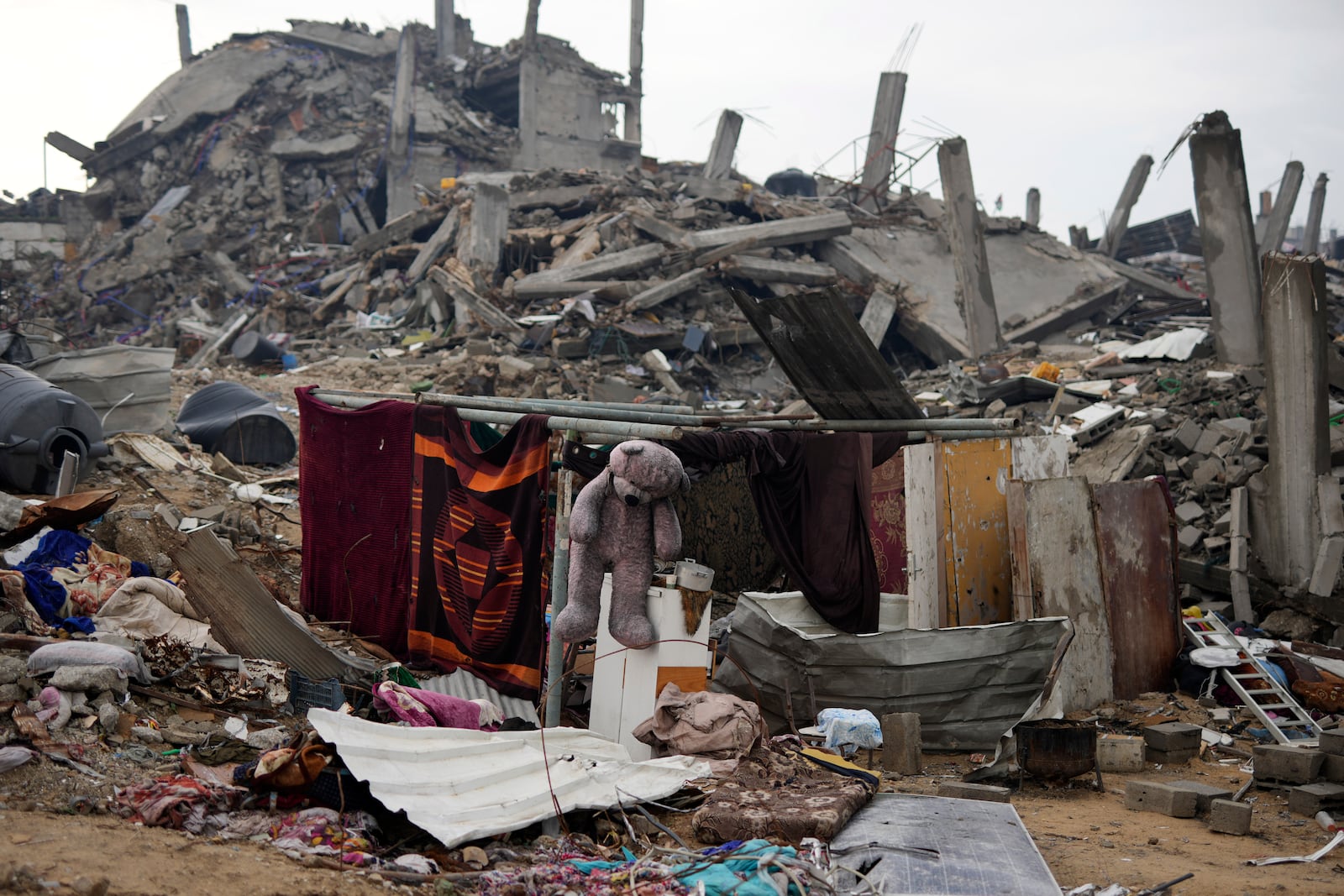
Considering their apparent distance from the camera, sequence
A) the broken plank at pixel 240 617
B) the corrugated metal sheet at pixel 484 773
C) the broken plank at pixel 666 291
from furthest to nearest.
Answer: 1. the broken plank at pixel 666 291
2. the broken plank at pixel 240 617
3. the corrugated metal sheet at pixel 484 773

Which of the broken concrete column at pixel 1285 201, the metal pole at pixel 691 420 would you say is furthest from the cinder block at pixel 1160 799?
the broken concrete column at pixel 1285 201

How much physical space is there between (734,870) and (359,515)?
14.6ft

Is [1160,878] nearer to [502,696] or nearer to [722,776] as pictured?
[722,776]

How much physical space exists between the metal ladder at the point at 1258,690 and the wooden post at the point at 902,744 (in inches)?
90.9

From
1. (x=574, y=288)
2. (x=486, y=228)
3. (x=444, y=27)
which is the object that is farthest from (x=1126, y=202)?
(x=444, y=27)

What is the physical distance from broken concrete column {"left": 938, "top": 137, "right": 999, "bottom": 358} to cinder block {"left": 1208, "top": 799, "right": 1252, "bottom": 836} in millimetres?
9859

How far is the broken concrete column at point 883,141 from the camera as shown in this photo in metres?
19.7

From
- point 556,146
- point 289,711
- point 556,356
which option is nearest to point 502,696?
point 289,711

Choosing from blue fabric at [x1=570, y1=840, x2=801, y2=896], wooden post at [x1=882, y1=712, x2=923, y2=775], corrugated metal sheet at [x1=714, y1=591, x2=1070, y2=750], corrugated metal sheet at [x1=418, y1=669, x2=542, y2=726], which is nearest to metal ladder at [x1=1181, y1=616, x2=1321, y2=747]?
corrugated metal sheet at [x1=714, y1=591, x2=1070, y2=750]

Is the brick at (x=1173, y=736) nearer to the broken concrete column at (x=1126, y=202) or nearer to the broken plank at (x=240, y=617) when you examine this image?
the broken plank at (x=240, y=617)

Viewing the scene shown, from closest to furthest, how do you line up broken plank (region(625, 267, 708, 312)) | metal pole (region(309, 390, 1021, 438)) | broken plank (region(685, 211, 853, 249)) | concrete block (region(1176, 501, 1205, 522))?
metal pole (region(309, 390, 1021, 438)), concrete block (region(1176, 501, 1205, 522)), broken plank (region(625, 267, 708, 312)), broken plank (region(685, 211, 853, 249))

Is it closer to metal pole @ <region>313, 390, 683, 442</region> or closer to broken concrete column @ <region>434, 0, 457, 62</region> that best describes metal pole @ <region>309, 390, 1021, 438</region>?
metal pole @ <region>313, 390, 683, 442</region>

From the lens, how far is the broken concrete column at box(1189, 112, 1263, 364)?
35.8 feet

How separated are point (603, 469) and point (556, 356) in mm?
9577
